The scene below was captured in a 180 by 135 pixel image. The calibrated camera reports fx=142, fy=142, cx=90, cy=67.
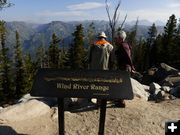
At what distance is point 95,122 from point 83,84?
2435 mm

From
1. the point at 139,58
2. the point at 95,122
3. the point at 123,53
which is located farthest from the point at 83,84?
the point at 139,58

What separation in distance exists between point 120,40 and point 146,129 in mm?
3353

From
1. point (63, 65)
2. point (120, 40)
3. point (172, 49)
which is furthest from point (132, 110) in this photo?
point (172, 49)

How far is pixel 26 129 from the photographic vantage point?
5.00 m

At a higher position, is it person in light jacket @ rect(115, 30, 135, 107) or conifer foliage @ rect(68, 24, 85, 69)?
person in light jacket @ rect(115, 30, 135, 107)

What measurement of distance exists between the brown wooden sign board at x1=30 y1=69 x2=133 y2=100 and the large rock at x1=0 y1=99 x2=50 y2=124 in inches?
99.6

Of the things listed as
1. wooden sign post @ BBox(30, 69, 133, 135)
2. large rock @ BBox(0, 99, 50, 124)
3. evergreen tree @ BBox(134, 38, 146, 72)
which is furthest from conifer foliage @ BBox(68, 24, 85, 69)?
wooden sign post @ BBox(30, 69, 133, 135)

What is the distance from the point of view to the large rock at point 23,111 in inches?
209

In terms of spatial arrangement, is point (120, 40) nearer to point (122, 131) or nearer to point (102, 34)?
point (102, 34)

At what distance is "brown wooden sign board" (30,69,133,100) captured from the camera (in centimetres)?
363

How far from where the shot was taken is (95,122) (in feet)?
17.8

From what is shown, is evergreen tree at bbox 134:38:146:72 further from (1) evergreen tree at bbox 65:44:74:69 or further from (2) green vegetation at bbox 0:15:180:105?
(1) evergreen tree at bbox 65:44:74:69

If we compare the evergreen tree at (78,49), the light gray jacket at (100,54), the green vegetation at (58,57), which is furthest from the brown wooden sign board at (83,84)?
the evergreen tree at (78,49)

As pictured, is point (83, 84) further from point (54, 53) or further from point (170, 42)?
point (170, 42)
